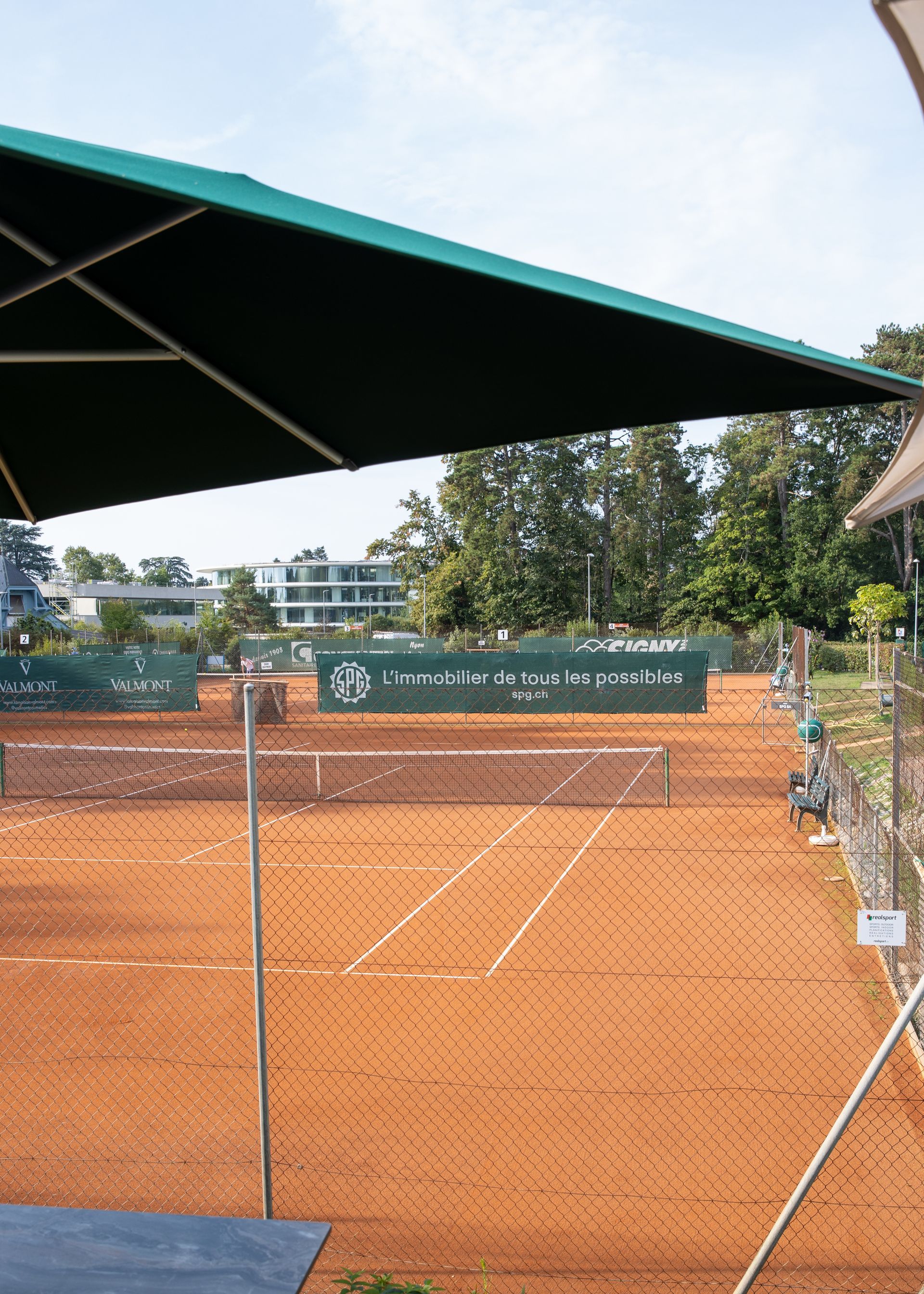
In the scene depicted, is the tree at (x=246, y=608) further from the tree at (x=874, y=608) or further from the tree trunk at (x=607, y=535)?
the tree at (x=874, y=608)

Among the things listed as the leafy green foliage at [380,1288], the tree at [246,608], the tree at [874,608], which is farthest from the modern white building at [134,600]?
the leafy green foliage at [380,1288]

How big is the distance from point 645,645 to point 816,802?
24.7 metres

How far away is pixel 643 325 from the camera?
2.03m

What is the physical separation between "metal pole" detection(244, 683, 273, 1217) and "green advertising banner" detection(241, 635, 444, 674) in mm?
39058

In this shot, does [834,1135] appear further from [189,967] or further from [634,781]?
[634,781]

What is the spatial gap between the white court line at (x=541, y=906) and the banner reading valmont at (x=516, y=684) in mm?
7811

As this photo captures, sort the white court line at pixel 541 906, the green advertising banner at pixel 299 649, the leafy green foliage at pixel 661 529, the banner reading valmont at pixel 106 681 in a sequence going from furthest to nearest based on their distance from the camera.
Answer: the leafy green foliage at pixel 661 529
the green advertising banner at pixel 299 649
the banner reading valmont at pixel 106 681
the white court line at pixel 541 906

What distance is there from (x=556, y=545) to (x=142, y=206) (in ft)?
209

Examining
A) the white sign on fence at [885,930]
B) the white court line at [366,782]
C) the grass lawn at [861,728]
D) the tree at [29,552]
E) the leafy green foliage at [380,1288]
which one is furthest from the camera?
the tree at [29,552]

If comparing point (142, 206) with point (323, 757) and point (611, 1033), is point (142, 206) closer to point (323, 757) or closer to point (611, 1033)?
point (611, 1033)

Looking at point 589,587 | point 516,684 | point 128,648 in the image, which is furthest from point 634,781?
point 589,587

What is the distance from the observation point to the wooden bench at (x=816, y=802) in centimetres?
1416

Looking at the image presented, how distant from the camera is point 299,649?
147 feet

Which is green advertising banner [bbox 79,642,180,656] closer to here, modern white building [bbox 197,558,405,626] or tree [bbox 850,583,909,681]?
tree [bbox 850,583,909,681]
